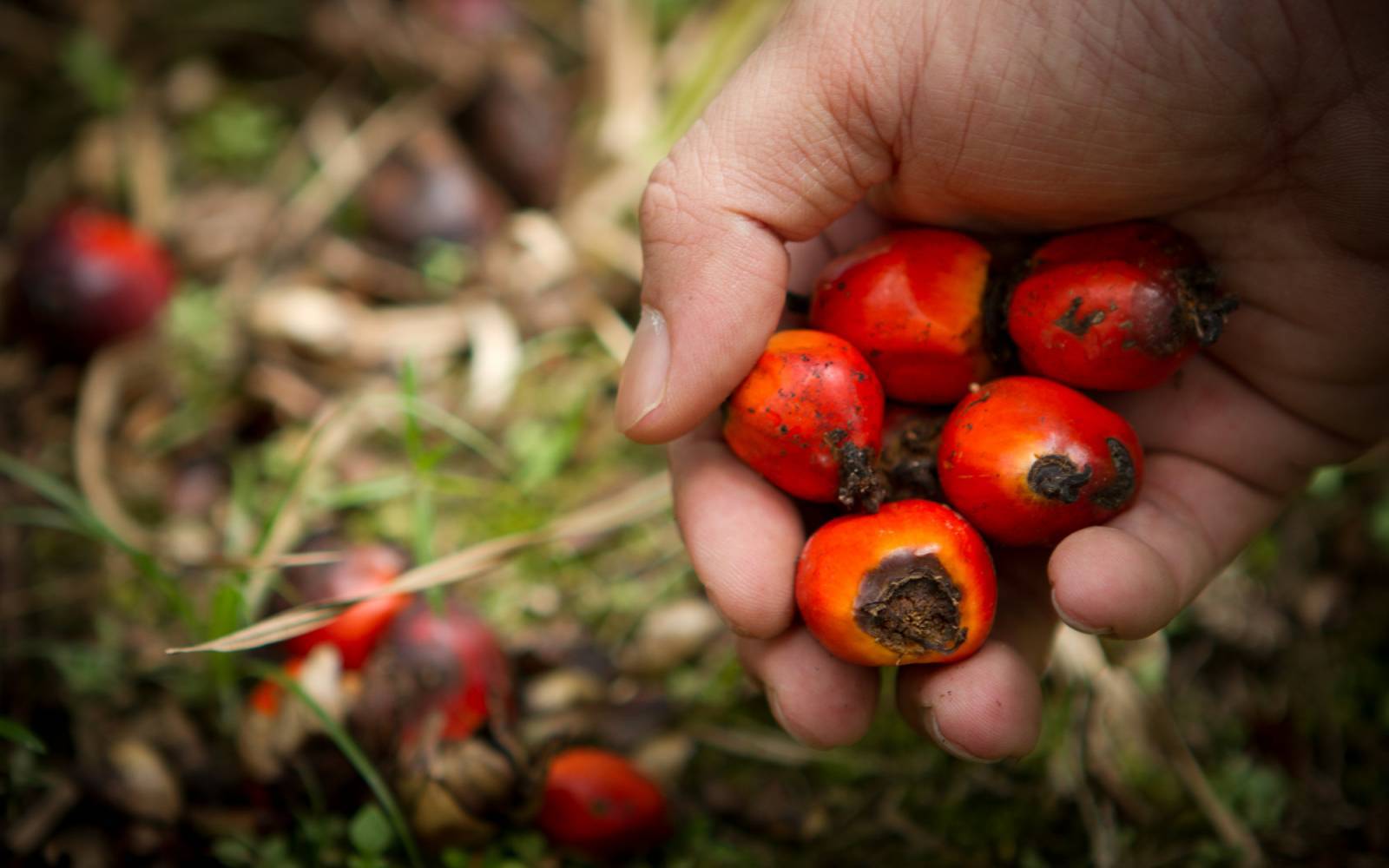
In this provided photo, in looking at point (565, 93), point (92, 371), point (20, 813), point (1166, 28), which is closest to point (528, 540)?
point (20, 813)

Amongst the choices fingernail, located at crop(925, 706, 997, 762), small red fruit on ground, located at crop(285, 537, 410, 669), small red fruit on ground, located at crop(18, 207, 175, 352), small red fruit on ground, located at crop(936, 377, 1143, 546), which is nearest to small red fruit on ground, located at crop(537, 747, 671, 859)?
small red fruit on ground, located at crop(285, 537, 410, 669)

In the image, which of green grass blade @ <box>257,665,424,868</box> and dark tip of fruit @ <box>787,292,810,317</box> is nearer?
green grass blade @ <box>257,665,424,868</box>

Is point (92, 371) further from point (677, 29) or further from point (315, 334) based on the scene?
point (677, 29)

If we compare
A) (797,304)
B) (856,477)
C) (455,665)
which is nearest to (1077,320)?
(856,477)

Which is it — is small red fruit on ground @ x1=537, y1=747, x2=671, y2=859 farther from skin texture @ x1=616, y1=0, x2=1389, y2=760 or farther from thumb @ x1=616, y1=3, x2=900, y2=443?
thumb @ x1=616, y1=3, x2=900, y2=443

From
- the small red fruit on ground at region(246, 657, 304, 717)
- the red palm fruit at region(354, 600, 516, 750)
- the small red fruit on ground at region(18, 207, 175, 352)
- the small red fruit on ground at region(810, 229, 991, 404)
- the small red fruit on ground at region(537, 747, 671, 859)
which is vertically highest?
the small red fruit on ground at region(810, 229, 991, 404)

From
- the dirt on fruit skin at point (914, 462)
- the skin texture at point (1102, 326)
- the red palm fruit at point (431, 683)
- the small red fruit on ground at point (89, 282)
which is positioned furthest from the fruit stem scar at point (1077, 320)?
the small red fruit on ground at point (89, 282)
